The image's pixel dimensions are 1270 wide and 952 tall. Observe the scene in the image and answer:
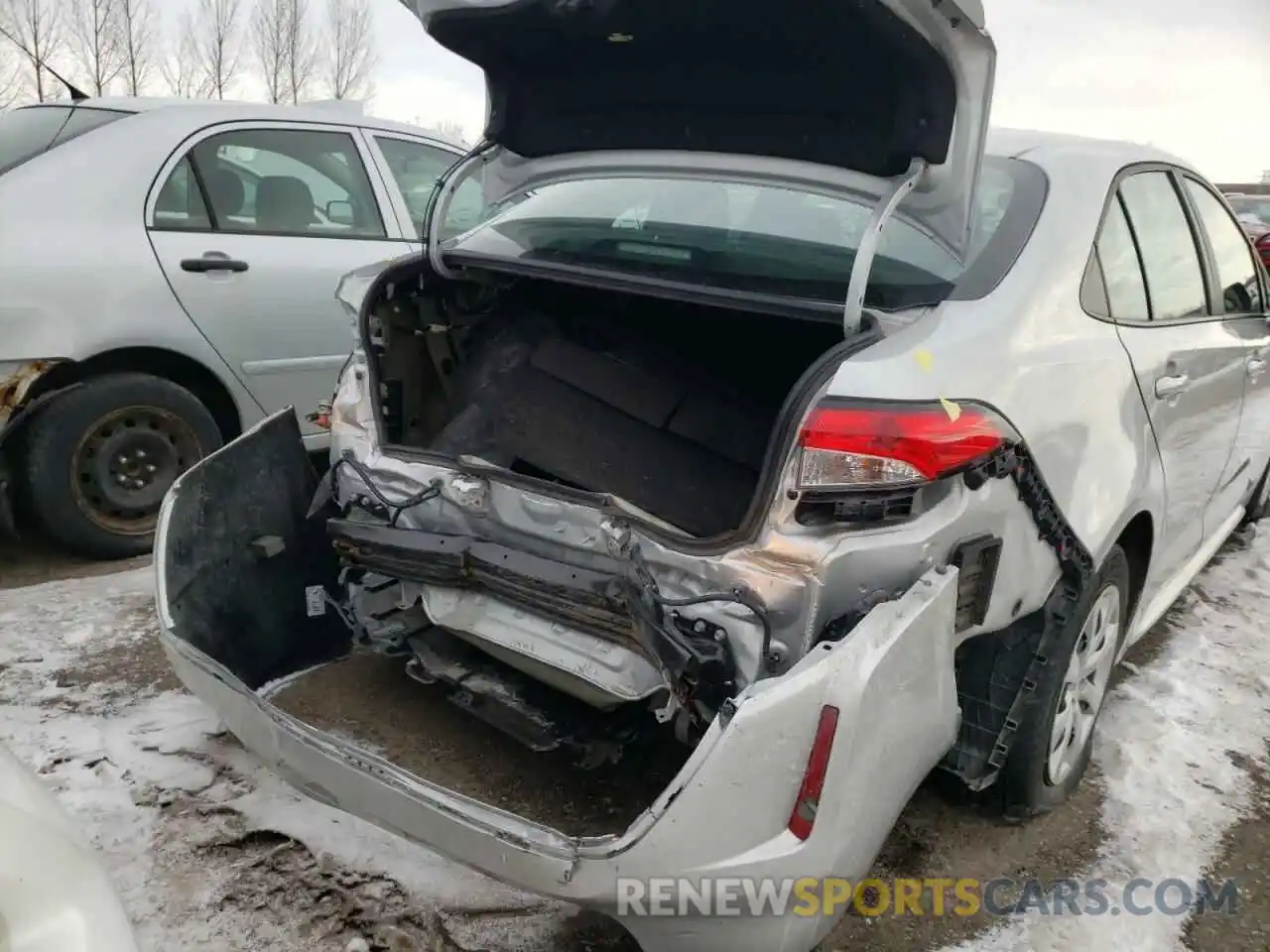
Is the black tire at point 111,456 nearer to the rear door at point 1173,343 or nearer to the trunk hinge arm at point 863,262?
the trunk hinge arm at point 863,262

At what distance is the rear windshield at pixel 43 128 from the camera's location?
3.90 meters

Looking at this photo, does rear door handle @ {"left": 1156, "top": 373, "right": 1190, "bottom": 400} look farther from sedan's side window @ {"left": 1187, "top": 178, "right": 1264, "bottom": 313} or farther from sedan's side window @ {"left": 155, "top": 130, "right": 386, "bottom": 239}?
sedan's side window @ {"left": 155, "top": 130, "right": 386, "bottom": 239}

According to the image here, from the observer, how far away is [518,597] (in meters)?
A: 2.23

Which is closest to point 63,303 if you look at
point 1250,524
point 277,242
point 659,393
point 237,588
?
point 277,242

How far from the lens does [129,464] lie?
3990mm

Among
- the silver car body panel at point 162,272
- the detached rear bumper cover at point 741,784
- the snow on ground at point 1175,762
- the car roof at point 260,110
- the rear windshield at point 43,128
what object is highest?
the car roof at point 260,110

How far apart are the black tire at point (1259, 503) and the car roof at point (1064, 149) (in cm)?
225

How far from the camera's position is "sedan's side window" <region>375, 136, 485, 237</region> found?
15.6ft

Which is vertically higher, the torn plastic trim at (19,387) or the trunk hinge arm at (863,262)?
the trunk hinge arm at (863,262)

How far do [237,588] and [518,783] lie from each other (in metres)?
0.93

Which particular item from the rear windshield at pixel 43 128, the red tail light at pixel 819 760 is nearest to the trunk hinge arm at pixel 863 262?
the red tail light at pixel 819 760

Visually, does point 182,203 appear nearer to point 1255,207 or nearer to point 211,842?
point 211,842

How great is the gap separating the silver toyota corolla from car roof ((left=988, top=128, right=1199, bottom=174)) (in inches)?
1.1

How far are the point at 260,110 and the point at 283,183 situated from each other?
34 cm
